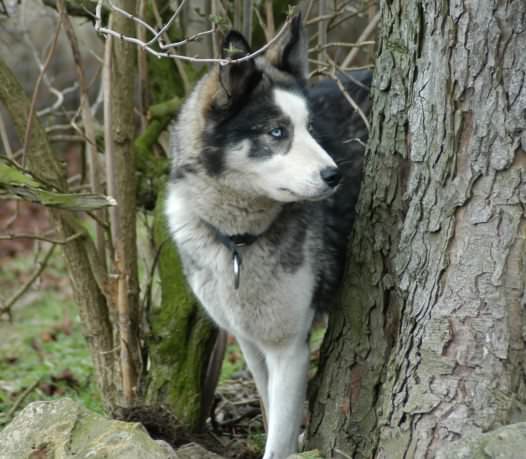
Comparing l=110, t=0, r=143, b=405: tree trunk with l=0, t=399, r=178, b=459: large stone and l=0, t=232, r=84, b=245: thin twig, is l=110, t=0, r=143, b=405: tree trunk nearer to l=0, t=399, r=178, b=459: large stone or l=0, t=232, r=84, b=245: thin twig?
l=0, t=232, r=84, b=245: thin twig

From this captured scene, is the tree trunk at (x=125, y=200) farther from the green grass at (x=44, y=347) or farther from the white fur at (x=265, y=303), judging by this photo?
the green grass at (x=44, y=347)

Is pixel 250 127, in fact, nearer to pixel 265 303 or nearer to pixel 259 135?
pixel 259 135

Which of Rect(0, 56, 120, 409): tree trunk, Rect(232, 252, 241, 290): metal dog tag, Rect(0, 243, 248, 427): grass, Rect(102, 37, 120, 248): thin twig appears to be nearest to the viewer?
Rect(232, 252, 241, 290): metal dog tag

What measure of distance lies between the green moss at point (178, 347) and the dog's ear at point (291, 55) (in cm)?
107

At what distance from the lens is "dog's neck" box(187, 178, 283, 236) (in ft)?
12.7

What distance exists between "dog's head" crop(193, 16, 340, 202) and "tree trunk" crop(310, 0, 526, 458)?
35cm

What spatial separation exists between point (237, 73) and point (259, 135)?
0.26 meters

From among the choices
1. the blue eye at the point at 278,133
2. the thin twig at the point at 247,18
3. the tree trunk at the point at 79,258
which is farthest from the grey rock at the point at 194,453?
the thin twig at the point at 247,18

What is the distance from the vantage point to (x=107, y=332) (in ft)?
15.4

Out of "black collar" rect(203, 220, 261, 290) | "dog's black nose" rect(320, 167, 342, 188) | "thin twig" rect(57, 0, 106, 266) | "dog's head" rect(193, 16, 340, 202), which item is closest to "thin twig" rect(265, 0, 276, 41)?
"dog's head" rect(193, 16, 340, 202)

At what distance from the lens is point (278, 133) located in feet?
12.0

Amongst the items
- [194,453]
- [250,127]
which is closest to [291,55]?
[250,127]

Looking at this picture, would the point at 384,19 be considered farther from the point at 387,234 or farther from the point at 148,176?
the point at 148,176

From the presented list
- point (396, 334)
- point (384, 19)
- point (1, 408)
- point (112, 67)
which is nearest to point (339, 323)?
point (396, 334)
